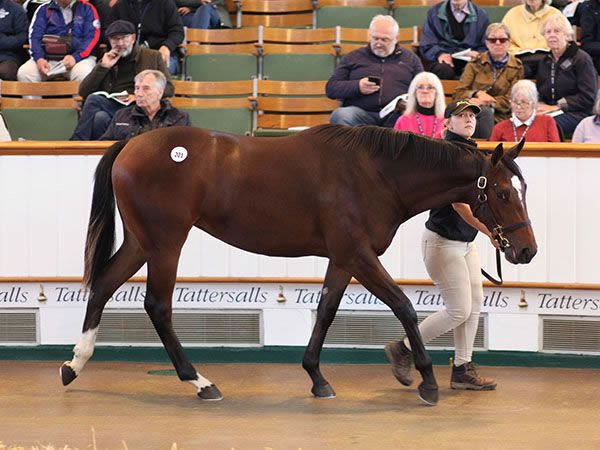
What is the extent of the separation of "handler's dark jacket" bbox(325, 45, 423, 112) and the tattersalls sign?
2.22m

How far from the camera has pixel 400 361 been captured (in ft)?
23.5

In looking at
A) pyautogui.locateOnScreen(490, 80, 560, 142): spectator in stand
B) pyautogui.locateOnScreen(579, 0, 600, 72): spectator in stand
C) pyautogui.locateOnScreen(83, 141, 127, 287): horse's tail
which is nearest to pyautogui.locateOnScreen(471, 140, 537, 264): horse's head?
pyautogui.locateOnScreen(490, 80, 560, 142): spectator in stand

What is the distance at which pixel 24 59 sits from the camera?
1193 cm

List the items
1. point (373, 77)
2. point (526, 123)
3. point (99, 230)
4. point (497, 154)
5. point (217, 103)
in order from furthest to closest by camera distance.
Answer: point (217, 103) < point (373, 77) < point (526, 123) < point (99, 230) < point (497, 154)

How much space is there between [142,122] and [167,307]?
2192 mm

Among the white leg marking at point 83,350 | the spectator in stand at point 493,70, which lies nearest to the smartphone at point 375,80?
the spectator in stand at point 493,70

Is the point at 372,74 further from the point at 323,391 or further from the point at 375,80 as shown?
the point at 323,391

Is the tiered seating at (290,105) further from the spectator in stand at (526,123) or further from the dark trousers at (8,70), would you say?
the dark trousers at (8,70)

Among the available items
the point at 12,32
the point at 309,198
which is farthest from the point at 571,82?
the point at 12,32

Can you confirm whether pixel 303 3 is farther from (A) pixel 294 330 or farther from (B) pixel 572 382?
(B) pixel 572 382

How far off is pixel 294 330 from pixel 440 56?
378 centimetres

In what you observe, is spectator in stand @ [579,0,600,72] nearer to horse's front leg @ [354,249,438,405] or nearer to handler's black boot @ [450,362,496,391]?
handler's black boot @ [450,362,496,391]

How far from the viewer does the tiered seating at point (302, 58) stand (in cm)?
1131

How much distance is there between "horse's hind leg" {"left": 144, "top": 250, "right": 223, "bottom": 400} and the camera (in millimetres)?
6891
